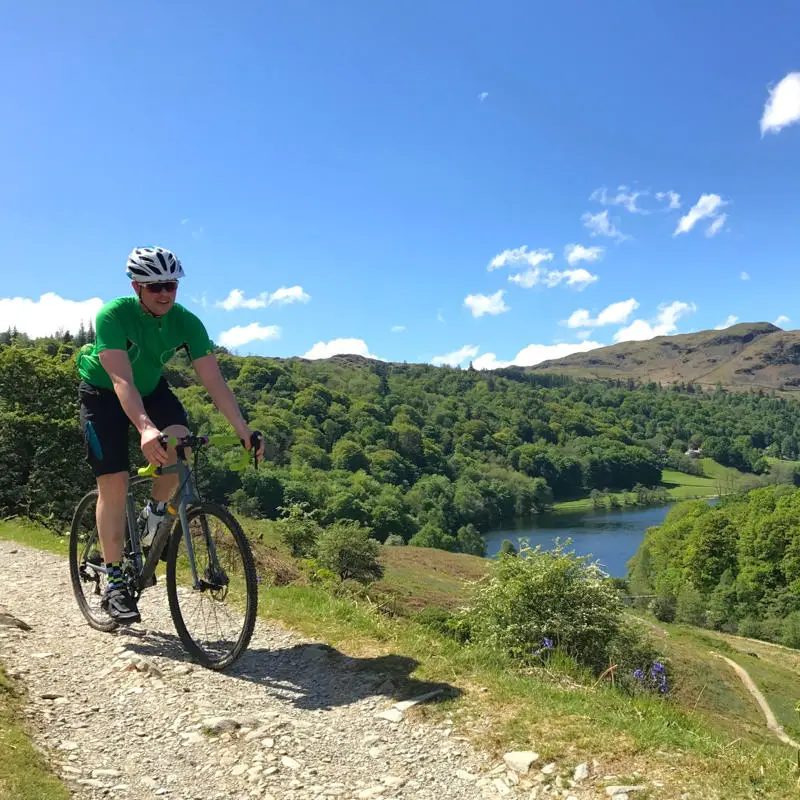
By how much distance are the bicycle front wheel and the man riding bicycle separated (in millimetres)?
364

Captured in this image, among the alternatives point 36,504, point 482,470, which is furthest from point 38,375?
point 482,470

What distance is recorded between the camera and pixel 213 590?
194 inches

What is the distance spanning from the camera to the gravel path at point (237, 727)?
10.4 ft

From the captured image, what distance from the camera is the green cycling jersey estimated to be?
15.6 feet

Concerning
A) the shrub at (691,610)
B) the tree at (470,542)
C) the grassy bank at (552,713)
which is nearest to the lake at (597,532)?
the tree at (470,542)

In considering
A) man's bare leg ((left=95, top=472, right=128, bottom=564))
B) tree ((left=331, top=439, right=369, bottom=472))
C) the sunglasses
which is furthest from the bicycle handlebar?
tree ((left=331, top=439, right=369, bottom=472))

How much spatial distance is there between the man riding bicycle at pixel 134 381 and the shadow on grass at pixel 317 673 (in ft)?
1.53

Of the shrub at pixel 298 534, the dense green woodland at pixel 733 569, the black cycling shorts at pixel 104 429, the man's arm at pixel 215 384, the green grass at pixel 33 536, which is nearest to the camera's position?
the black cycling shorts at pixel 104 429

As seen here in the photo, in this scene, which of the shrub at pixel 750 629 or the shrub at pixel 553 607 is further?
the shrub at pixel 750 629

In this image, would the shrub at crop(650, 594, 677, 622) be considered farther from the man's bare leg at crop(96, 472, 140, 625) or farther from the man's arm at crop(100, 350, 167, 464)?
the man's arm at crop(100, 350, 167, 464)

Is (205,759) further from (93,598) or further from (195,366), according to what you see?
(93,598)

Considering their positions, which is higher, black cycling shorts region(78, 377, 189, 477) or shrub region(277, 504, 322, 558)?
black cycling shorts region(78, 377, 189, 477)

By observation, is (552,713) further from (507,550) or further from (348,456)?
(348,456)

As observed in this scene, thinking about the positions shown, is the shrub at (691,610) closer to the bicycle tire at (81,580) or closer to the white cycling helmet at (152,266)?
the bicycle tire at (81,580)
